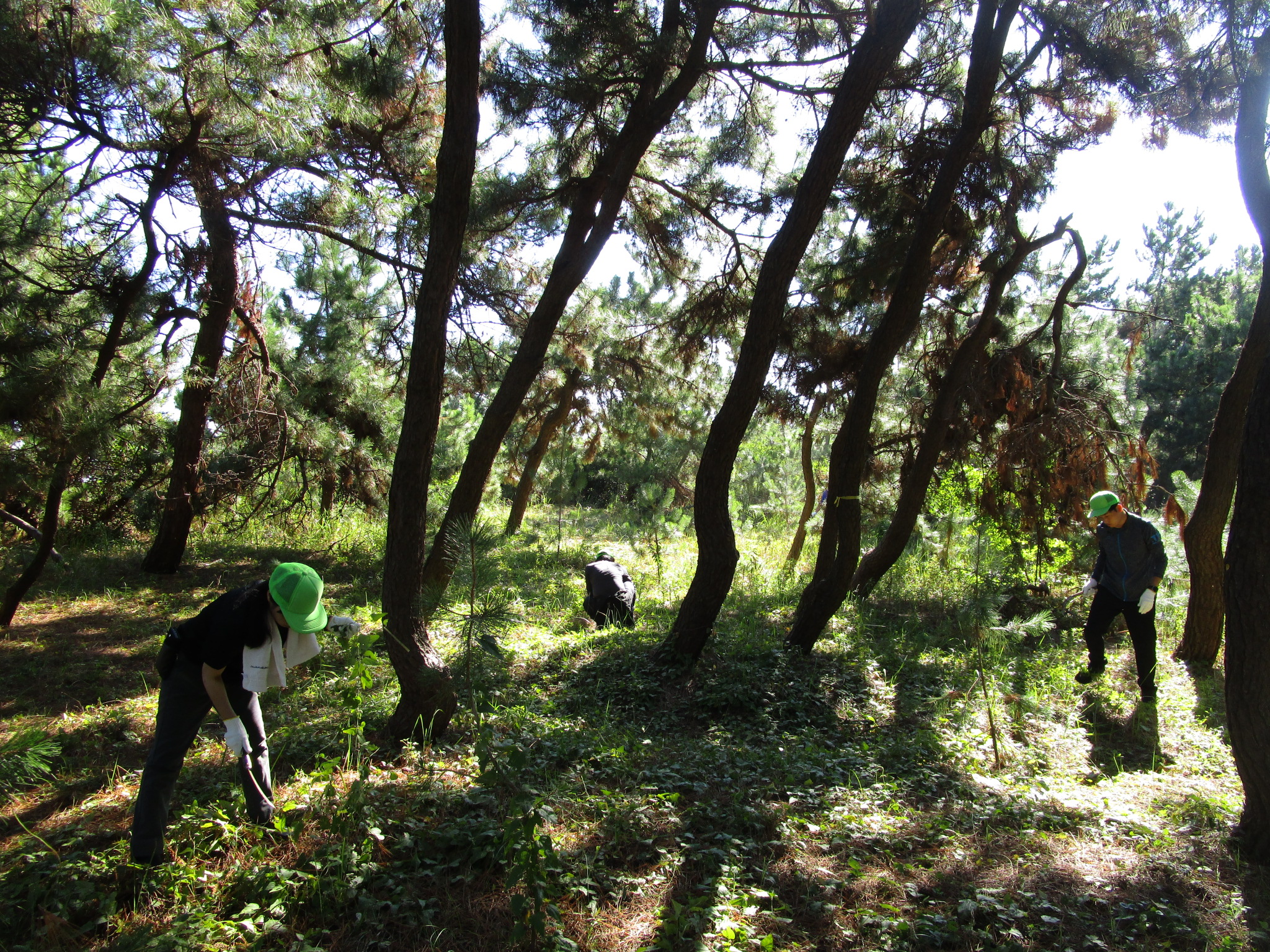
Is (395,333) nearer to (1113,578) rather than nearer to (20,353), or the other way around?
(20,353)

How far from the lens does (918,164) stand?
7770mm

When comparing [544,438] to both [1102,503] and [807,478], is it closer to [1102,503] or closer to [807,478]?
[807,478]

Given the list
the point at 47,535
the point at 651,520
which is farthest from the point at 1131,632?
the point at 47,535

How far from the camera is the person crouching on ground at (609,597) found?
7.87m

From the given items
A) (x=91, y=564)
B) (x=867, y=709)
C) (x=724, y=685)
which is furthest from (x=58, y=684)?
(x=867, y=709)

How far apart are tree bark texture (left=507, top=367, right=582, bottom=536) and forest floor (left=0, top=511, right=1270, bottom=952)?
7504mm

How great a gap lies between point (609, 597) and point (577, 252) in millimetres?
3718

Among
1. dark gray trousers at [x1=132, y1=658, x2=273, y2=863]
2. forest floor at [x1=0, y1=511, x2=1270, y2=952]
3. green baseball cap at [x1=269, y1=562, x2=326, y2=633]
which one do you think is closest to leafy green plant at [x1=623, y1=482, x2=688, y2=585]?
forest floor at [x1=0, y1=511, x2=1270, y2=952]

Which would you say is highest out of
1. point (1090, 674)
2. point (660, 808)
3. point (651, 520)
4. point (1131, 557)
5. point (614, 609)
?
point (1131, 557)

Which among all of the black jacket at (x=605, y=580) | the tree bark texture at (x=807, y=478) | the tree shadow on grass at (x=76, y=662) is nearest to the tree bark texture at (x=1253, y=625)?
the black jacket at (x=605, y=580)

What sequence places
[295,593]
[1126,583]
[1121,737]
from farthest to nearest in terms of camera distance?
[1126,583] < [1121,737] < [295,593]

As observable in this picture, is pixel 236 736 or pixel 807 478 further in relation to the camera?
pixel 807 478

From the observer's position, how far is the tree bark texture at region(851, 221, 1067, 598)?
7.95 m

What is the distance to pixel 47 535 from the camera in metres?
6.54
